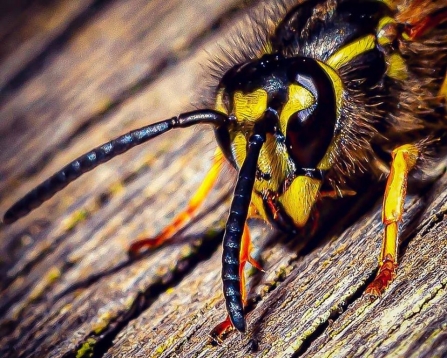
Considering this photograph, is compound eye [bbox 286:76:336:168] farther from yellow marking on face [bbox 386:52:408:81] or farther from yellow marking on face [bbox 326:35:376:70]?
yellow marking on face [bbox 386:52:408:81]

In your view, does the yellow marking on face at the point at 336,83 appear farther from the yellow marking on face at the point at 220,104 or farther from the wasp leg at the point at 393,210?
the yellow marking on face at the point at 220,104

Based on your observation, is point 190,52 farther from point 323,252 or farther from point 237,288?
point 237,288

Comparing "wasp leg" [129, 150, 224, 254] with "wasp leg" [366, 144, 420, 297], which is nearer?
"wasp leg" [366, 144, 420, 297]

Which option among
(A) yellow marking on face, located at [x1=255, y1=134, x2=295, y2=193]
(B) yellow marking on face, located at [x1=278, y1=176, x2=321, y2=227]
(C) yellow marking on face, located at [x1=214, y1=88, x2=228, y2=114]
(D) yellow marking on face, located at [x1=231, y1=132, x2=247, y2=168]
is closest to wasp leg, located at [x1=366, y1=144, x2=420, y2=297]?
(B) yellow marking on face, located at [x1=278, y1=176, x2=321, y2=227]

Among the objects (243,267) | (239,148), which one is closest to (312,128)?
(239,148)

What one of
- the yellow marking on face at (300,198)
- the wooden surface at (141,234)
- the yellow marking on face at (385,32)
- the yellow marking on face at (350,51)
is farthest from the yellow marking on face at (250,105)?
the yellow marking on face at (385,32)

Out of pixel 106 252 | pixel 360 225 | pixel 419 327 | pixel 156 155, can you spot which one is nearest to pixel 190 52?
pixel 156 155
